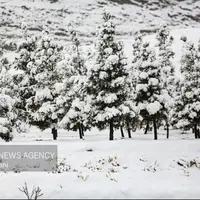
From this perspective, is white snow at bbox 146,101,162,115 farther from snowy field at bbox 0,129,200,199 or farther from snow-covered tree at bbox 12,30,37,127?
snow-covered tree at bbox 12,30,37,127

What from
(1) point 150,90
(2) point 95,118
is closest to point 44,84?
(2) point 95,118

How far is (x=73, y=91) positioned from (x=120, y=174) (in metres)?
14.6

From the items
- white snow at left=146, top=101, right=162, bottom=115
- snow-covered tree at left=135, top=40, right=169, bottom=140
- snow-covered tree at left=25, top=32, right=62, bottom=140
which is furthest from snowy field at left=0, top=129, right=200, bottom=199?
snow-covered tree at left=25, top=32, right=62, bottom=140

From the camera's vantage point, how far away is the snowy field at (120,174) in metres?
14.3

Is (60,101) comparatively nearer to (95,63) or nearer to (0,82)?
(95,63)

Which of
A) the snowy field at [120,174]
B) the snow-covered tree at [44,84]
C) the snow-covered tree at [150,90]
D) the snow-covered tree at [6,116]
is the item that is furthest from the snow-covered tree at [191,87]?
the snow-covered tree at [6,116]

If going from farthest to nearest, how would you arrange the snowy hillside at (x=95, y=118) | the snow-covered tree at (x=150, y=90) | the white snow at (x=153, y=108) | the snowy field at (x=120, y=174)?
the snow-covered tree at (x=150, y=90) → the white snow at (x=153, y=108) → the snowy hillside at (x=95, y=118) → the snowy field at (x=120, y=174)

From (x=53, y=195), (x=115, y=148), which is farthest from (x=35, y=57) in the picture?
(x=53, y=195)

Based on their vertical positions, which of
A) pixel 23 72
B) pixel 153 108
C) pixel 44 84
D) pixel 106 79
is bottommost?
pixel 153 108

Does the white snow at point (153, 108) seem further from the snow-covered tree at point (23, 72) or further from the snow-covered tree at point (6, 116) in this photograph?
the snow-covered tree at point (6, 116)

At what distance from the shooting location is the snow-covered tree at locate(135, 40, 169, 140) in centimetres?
2973

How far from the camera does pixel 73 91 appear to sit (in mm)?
30594

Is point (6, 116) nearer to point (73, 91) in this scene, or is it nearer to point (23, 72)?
point (73, 91)

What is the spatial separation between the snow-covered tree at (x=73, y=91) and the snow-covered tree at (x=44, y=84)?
2.57 ft
